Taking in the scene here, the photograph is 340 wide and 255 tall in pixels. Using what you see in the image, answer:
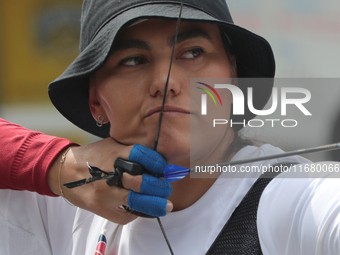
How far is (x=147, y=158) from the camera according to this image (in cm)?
106

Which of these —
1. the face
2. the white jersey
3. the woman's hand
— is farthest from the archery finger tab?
the white jersey

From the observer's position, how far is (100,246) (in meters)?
1.27

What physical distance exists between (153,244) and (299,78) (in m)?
2.39

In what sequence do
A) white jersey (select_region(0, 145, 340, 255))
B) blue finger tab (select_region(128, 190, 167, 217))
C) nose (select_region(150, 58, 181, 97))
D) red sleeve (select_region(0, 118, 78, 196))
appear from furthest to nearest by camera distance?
red sleeve (select_region(0, 118, 78, 196)) < nose (select_region(150, 58, 181, 97)) < blue finger tab (select_region(128, 190, 167, 217)) < white jersey (select_region(0, 145, 340, 255))

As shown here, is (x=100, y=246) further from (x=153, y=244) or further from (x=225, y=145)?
(x=225, y=145)

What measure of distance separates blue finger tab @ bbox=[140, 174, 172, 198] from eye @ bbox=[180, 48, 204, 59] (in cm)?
40

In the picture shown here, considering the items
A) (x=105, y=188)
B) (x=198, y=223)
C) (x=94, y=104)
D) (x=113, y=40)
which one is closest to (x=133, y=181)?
(x=105, y=188)

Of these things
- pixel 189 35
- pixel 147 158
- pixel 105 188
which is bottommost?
pixel 105 188

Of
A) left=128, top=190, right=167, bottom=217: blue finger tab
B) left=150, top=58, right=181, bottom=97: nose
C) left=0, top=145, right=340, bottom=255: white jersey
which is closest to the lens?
left=0, top=145, right=340, bottom=255: white jersey

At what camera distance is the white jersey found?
0.87 metres

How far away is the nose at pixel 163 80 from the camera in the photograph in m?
1.13

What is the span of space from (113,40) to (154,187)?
0.41m

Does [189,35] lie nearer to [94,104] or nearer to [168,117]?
[168,117]

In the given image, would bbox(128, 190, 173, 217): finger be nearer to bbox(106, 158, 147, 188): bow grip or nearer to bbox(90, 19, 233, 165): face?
bbox(106, 158, 147, 188): bow grip
